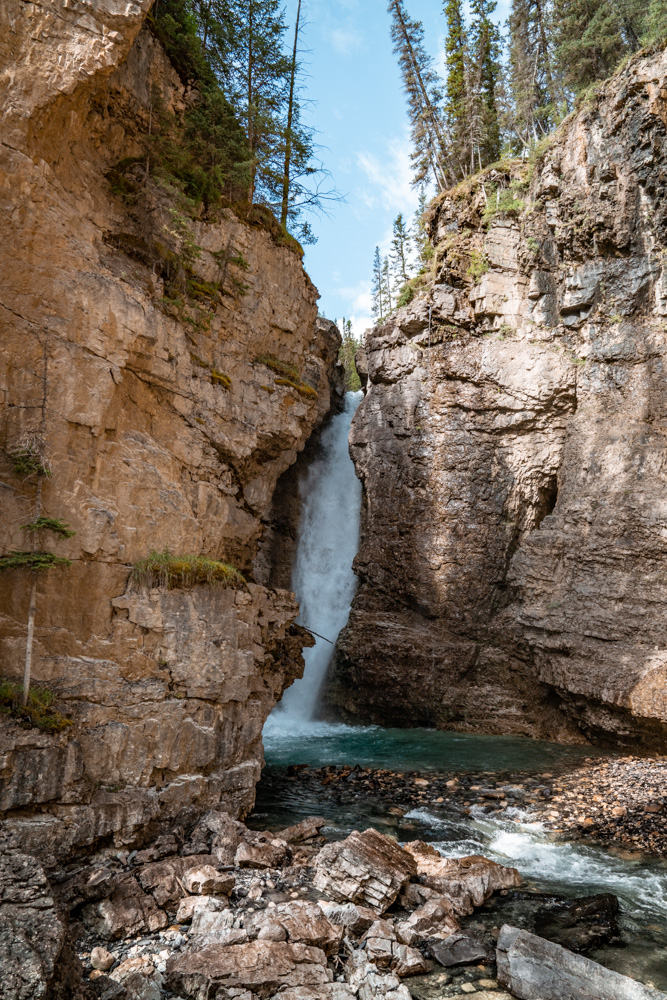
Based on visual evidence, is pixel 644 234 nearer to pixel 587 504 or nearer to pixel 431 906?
pixel 587 504

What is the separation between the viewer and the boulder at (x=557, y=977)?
6082mm

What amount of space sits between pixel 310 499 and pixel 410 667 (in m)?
9.03

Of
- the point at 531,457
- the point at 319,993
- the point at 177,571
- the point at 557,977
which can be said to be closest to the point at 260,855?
the point at 319,993

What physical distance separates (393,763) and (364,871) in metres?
7.99

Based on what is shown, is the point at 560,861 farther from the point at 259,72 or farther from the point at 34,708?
the point at 259,72

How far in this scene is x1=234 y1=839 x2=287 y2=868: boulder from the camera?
8562mm

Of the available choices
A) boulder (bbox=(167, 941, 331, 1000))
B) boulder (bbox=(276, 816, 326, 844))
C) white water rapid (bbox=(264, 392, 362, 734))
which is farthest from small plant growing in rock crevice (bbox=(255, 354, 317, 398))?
white water rapid (bbox=(264, 392, 362, 734))

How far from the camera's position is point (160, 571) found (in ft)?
31.4

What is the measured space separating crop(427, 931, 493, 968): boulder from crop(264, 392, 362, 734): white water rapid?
15.0 m

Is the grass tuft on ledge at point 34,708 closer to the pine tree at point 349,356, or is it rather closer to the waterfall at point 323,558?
the waterfall at point 323,558

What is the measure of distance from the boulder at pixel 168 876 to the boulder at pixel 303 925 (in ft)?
3.91

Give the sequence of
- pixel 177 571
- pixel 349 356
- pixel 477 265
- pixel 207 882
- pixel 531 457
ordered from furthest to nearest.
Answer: pixel 349 356 → pixel 477 265 → pixel 531 457 → pixel 177 571 → pixel 207 882

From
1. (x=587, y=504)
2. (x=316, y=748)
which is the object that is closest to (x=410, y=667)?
(x=316, y=748)

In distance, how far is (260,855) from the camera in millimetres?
8758
